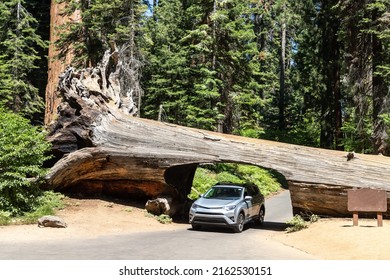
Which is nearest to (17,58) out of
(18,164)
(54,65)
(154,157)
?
(54,65)

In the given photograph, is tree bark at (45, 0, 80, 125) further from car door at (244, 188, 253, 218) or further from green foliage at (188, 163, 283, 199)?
car door at (244, 188, 253, 218)

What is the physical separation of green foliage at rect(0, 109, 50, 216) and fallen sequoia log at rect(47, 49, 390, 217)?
1.29m

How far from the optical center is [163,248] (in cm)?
1069

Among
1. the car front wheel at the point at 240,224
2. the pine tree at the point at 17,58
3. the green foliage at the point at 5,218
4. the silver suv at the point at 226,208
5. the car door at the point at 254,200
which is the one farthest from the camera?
the pine tree at the point at 17,58

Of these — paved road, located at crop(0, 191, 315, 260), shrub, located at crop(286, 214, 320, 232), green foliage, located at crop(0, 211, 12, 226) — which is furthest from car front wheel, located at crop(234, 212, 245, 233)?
green foliage, located at crop(0, 211, 12, 226)

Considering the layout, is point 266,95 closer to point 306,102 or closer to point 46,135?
point 306,102

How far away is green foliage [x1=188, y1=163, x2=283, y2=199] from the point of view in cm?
2398

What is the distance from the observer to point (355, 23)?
2355 cm

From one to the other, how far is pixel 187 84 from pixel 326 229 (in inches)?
678

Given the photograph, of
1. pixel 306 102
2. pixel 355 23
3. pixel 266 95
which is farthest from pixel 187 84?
pixel 266 95

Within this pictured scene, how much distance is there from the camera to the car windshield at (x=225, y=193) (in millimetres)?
15184

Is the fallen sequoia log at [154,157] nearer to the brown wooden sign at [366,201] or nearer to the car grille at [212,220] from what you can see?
the brown wooden sign at [366,201]

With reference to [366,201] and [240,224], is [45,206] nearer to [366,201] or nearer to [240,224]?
[240,224]

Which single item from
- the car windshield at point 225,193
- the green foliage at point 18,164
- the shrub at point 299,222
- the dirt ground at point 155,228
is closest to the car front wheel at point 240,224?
the car windshield at point 225,193
